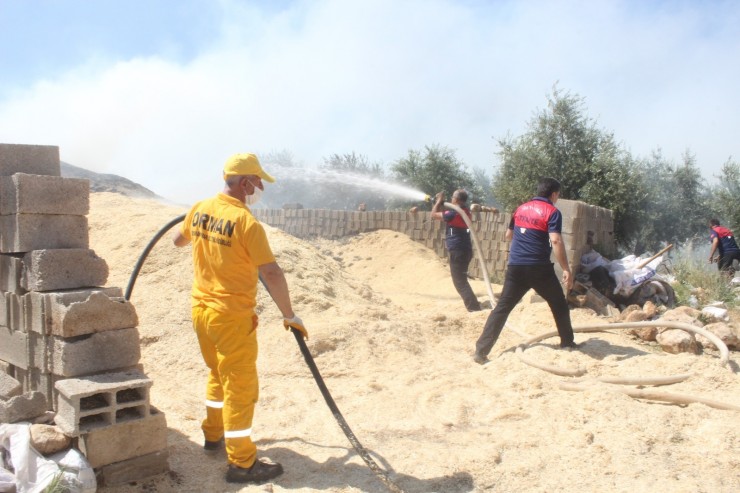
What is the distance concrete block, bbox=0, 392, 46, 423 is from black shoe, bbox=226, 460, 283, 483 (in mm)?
1115

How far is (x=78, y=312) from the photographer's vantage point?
355 centimetres

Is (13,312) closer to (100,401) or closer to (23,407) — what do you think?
(23,407)

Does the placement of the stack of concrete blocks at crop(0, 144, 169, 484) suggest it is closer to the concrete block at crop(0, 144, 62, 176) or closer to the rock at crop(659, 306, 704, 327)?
the concrete block at crop(0, 144, 62, 176)

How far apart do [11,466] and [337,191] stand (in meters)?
24.9

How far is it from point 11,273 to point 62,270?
405 mm

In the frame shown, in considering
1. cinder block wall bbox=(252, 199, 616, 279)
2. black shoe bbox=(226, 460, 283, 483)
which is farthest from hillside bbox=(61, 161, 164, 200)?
black shoe bbox=(226, 460, 283, 483)

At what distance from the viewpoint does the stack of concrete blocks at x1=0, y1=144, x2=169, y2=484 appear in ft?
11.0

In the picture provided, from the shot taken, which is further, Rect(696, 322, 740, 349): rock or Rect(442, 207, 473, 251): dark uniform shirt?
Rect(442, 207, 473, 251): dark uniform shirt

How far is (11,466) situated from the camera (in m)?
3.13

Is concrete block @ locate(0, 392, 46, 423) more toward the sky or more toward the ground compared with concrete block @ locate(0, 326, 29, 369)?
more toward the ground

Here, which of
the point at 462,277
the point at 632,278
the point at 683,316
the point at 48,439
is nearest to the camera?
the point at 48,439

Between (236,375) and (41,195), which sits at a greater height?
(41,195)

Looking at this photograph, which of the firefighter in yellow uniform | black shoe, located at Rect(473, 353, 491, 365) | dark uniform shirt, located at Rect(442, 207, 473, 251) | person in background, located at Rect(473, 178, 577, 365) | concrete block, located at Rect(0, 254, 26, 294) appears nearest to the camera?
the firefighter in yellow uniform

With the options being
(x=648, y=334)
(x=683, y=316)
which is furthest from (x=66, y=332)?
(x=683, y=316)
